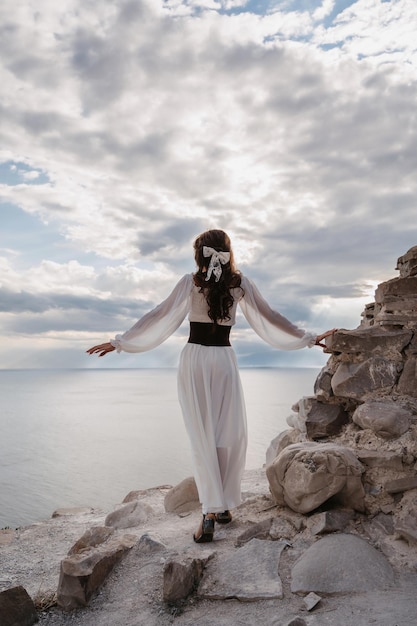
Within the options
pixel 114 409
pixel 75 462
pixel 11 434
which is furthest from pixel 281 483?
pixel 114 409

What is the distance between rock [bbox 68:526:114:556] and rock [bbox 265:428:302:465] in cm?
221

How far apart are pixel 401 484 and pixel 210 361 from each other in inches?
76.4

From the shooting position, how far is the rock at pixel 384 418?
14.9ft

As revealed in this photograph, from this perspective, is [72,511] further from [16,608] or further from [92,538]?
[16,608]

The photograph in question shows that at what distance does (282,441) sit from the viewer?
240 inches

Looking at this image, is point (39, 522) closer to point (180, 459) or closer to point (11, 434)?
point (180, 459)

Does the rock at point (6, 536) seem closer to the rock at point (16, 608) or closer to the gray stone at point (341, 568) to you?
the rock at point (16, 608)

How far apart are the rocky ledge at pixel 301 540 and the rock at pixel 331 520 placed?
0.4 inches

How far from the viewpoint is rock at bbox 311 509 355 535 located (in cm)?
411

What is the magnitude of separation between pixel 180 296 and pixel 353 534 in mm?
2502

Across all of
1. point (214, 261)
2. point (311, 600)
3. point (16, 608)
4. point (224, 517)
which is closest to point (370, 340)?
point (214, 261)

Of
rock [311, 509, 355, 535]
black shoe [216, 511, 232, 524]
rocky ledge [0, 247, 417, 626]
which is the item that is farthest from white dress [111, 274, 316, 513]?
rock [311, 509, 355, 535]

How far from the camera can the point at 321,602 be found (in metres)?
3.42

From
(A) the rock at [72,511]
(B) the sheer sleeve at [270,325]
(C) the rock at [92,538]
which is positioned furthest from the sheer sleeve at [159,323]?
(A) the rock at [72,511]
